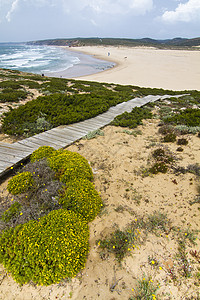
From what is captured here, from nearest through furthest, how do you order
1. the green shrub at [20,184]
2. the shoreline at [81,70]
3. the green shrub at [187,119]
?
the green shrub at [20,184] → the green shrub at [187,119] → the shoreline at [81,70]

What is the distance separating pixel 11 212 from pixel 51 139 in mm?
4059

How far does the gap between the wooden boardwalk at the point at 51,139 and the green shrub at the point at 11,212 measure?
1.62 metres

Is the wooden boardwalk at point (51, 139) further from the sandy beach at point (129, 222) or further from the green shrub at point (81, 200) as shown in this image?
the green shrub at point (81, 200)

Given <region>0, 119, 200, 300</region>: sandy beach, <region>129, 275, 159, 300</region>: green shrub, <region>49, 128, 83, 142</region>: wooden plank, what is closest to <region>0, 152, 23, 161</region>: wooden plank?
<region>0, 119, 200, 300</region>: sandy beach

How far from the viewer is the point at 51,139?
Answer: 7.25 metres

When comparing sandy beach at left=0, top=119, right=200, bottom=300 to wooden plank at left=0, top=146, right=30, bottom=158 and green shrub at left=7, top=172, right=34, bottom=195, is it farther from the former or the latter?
wooden plank at left=0, top=146, right=30, bottom=158

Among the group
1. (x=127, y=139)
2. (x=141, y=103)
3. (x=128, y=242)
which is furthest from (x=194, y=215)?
(x=141, y=103)

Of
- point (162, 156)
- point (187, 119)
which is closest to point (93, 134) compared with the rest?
point (162, 156)

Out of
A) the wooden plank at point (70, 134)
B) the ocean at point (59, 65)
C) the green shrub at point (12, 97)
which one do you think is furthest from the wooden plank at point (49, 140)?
the ocean at point (59, 65)

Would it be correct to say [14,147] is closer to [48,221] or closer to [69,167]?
[69,167]

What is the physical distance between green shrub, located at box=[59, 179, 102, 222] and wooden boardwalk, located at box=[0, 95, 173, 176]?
2515 mm

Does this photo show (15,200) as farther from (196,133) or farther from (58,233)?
(196,133)

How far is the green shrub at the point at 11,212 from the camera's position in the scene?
11.8 feet

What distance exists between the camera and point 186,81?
2611 cm
